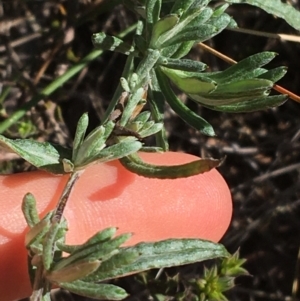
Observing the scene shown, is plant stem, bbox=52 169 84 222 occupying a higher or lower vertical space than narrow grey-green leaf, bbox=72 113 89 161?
lower

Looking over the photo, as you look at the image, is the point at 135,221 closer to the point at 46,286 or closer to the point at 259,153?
the point at 46,286

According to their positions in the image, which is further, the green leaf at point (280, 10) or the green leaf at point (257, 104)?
the green leaf at point (280, 10)

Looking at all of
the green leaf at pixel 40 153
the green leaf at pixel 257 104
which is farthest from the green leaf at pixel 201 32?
the green leaf at pixel 40 153

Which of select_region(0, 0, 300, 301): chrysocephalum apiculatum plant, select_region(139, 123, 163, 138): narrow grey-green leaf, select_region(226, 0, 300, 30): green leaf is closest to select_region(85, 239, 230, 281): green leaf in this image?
select_region(0, 0, 300, 301): chrysocephalum apiculatum plant

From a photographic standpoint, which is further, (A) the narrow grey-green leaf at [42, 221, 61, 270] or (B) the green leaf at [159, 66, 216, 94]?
(B) the green leaf at [159, 66, 216, 94]

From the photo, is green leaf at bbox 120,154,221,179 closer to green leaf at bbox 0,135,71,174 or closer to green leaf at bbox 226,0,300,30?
green leaf at bbox 0,135,71,174

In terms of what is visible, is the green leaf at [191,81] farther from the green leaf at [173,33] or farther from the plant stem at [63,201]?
the plant stem at [63,201]

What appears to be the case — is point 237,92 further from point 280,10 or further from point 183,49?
point 280,10

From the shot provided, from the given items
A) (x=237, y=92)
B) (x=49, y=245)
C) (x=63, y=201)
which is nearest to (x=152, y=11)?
(x=237, y=92)
